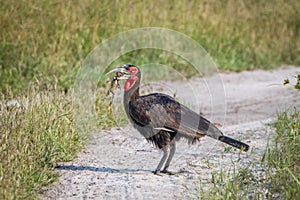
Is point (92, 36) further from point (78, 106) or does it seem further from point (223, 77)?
point (78, 106)

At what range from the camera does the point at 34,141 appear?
5.55 meters

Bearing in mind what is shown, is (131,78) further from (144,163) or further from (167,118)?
(144,163)

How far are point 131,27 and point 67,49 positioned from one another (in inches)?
59.7

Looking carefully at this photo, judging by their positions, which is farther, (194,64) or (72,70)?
(194,64)

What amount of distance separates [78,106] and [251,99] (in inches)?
143

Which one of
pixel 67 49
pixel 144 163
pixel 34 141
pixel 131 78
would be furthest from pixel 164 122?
pixel 67 49

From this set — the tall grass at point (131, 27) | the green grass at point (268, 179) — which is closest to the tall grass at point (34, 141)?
the green grass at point (268, 179)

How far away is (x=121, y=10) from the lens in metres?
11.2

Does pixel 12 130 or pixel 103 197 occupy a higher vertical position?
pixel 12 130

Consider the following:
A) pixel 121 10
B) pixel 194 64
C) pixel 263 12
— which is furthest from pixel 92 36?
pixel 263 12

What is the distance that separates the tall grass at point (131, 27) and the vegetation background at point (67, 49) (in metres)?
0.02

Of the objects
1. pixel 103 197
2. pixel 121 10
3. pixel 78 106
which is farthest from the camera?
pixel 121 10

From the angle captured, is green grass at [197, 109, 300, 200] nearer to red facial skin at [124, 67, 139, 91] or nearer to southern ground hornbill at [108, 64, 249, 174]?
southern ground hornbill at [108, 64, 249, 174]

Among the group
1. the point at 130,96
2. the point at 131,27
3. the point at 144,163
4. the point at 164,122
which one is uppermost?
the point at 130,96
